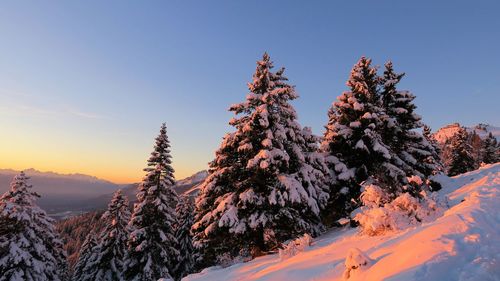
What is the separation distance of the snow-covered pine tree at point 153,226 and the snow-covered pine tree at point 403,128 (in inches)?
698

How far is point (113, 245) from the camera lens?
35219mm

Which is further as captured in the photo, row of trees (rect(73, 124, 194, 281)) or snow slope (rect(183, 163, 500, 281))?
row of trees (rect(73, 124, 194, 281))

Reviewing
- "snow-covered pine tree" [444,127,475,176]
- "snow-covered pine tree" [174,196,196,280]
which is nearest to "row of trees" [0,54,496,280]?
"snow-covered pine tree" [174,196,196,280]

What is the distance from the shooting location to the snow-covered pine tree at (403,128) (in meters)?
23.5

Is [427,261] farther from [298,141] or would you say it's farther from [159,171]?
[159,171]

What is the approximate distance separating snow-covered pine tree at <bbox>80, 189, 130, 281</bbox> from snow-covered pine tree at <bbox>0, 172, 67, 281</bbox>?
7355 mm

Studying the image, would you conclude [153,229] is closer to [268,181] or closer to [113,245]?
[113,245]

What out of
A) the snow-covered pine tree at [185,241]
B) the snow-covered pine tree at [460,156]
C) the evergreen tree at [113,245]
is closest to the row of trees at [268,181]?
the evergreen tree at [113,245]

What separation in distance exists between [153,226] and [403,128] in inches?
814

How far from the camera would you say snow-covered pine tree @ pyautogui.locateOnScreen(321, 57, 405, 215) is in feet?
66.6

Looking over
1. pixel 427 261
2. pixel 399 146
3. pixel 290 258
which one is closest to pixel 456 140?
pixel 399 146

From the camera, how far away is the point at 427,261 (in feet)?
18.5

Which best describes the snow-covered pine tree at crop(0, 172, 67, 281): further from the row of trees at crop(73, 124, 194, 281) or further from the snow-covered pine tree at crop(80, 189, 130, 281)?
the snow-covered pine tree at crop(80, 189, 130, 281)

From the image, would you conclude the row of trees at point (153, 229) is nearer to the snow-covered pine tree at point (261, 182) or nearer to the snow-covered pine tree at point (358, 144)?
the snow-covered pine tree at point (261, 182)
